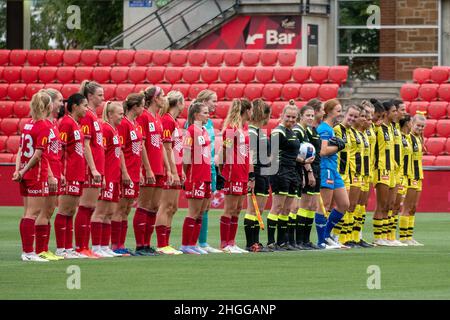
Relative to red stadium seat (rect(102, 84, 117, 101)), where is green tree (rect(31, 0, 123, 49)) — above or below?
above

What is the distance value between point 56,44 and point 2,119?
2157cm

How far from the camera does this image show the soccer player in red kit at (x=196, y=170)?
17.5 meters

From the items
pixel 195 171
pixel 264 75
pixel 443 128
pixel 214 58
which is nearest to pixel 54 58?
A: pixel 214 58

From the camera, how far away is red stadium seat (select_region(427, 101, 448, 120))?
31.7m

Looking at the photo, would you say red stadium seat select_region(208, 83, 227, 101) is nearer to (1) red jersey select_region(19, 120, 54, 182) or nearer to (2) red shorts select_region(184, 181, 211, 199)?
(2) red shorts select_region(184, 181, 211, 199)

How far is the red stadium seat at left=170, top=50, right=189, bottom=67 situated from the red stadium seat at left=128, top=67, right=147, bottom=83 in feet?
2.93

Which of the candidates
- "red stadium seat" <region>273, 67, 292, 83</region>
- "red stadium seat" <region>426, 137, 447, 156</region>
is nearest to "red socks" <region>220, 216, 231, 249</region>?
"red stadium seat" <region>426, 137, 447, 156</region>

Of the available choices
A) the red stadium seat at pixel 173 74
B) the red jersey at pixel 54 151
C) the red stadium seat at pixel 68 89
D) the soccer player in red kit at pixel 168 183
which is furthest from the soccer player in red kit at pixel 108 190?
the red stadium seat at pixel 68 89

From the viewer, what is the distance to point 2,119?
3447 cm

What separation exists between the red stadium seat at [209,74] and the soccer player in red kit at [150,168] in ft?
54.8

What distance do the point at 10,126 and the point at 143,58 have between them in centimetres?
428

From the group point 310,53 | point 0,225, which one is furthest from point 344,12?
point 0,225

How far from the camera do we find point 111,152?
17062 mm
